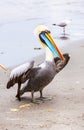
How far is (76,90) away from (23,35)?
6091 mm

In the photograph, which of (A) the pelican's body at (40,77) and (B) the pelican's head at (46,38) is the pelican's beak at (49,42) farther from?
(A) the pelican's body at (40,77)

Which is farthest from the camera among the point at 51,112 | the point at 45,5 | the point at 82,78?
the point at 45,5

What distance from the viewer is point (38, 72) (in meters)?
7.59

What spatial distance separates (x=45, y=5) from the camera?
21.7 meters

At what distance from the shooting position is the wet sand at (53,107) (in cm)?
620

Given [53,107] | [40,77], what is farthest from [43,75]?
[53,107]

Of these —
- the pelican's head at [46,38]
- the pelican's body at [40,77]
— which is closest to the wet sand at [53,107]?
the pelican's body at [40,77]

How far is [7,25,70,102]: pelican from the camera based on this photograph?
7492 millimetres

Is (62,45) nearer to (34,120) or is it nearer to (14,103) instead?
(14,103)

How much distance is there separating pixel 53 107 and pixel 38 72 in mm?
650

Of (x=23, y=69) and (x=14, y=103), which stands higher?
(x=23, y=69)

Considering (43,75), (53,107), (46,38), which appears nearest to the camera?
(53,107)

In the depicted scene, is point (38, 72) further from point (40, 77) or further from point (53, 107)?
point (53, 107)

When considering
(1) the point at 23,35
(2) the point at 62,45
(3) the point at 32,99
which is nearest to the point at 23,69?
(3) the point at 32,99
